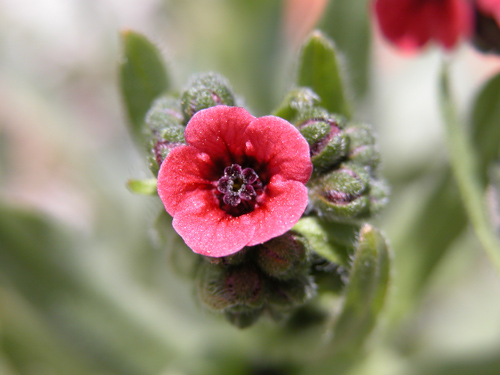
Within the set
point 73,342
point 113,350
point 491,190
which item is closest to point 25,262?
point 73,342

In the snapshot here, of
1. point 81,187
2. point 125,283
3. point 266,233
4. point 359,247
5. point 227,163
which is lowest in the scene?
point 266,233

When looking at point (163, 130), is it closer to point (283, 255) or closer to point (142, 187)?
point (142, 187)

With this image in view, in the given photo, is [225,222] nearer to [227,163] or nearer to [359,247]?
[227,163]

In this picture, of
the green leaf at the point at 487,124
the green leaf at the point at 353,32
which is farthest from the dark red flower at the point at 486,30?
the green leaf at the point at 353,32

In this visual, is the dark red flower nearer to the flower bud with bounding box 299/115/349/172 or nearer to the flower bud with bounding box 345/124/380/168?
the flower bud with bounding box 345/124/380/168

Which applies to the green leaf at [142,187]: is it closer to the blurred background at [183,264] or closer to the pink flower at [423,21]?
the blurred background at [183,264]

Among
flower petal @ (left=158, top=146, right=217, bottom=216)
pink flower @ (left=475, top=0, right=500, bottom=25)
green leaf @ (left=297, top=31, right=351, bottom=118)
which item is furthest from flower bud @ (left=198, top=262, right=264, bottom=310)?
pink flower @ (left=475, top=0, right=500, bottom=25)
